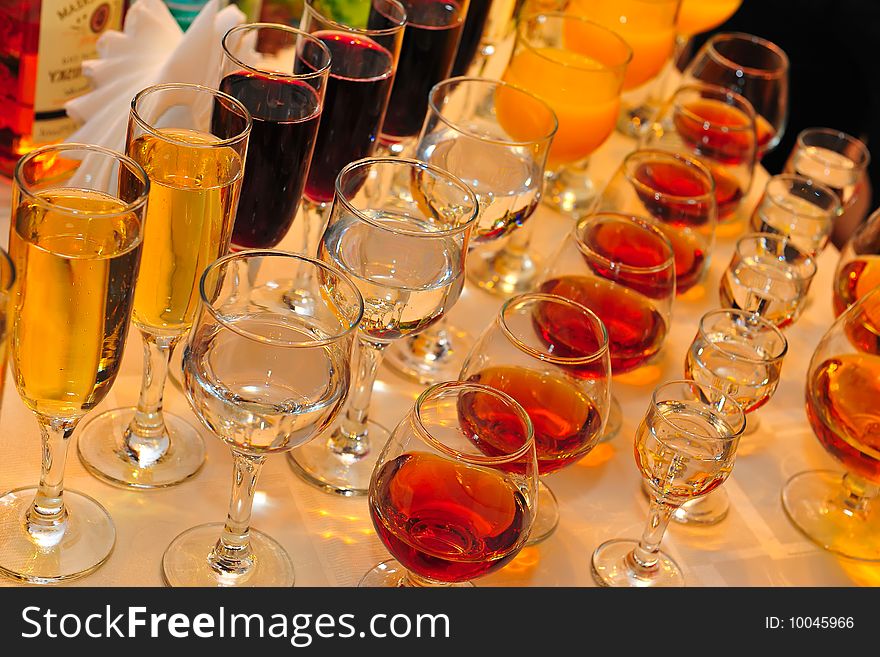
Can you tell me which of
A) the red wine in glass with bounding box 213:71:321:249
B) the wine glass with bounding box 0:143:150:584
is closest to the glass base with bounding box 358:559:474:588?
the wine glass with bounding box 0:143:150:584

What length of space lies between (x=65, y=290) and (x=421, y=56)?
659 mm

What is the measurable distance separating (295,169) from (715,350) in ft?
1.53

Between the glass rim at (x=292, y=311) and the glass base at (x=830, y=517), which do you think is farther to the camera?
the glass base at (x=830, y=517)

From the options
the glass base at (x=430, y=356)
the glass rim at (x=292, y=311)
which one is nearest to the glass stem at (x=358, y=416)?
the glass base at (x=430, y=356)

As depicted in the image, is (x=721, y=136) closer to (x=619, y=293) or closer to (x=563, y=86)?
(x=563, y=86)

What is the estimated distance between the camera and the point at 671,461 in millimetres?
1048

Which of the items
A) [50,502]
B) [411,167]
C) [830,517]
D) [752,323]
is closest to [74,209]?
[50,502]

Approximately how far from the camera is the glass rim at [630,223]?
4.07 feet

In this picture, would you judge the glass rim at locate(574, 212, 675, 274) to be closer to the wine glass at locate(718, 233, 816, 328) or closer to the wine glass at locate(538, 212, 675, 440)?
the wine glass at locate(538, 212, 675, 440)

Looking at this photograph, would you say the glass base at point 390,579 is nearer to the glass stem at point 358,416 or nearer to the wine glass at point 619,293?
the glass stem at point 358,416

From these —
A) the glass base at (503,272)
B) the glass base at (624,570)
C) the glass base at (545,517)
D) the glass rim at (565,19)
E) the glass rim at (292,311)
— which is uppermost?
the glass rim at (565,19)

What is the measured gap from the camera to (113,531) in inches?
39.0

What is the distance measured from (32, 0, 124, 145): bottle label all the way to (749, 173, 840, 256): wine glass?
0.85 meters

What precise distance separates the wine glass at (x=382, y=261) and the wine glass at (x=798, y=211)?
23.5 inches
